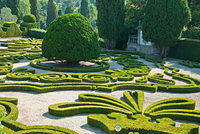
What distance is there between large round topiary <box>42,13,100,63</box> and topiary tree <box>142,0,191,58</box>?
8208 mm

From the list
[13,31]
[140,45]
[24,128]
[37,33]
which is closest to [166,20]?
[140,45]

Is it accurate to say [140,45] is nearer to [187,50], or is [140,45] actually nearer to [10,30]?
[187,50]

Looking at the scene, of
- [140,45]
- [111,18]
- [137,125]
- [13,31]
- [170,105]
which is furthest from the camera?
[13,31]

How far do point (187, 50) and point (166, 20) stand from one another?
12.0 feet

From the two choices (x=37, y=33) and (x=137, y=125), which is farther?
(x=37, y=33)

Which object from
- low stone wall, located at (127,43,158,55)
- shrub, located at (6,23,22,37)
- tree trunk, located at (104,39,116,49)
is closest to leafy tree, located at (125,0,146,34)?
low stone wall, located at (127,43,158,55)

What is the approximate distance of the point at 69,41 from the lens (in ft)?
43.4

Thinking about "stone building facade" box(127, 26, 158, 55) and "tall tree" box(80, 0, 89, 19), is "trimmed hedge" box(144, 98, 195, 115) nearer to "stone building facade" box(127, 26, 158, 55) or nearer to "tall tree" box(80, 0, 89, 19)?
"stone building facade" box(127, 26, 158, 55)

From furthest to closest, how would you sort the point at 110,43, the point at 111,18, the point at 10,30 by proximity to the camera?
the point at 10,30, the point at 110,43, the point at 111,18

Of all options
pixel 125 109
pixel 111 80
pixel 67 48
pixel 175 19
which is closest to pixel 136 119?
pixel 125 109

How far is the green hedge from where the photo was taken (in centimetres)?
1911

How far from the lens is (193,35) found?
22.9 metres

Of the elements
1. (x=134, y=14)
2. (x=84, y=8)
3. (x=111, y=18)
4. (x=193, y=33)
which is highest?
(x=84, y=8)

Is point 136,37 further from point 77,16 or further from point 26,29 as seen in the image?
point 26,29
